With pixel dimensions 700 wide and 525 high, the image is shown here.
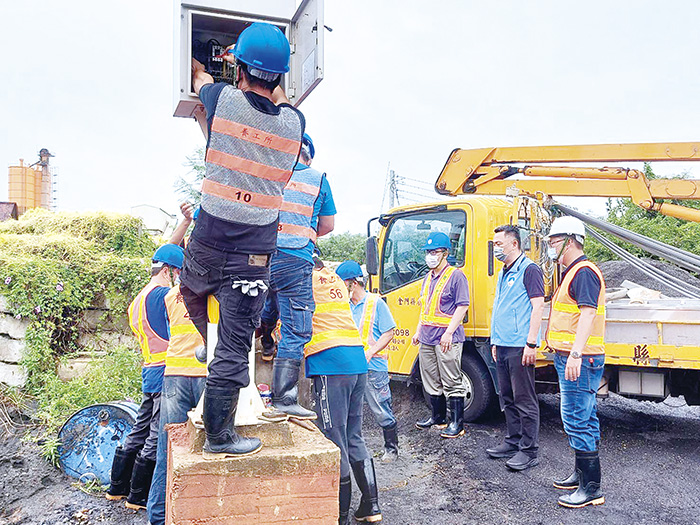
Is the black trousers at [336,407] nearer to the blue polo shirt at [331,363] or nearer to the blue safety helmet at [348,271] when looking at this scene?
Result: the blue polo shirt at [331,363]

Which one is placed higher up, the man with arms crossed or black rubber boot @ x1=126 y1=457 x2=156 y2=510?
the man with arms crossed

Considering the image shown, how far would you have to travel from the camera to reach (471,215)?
6617 mm

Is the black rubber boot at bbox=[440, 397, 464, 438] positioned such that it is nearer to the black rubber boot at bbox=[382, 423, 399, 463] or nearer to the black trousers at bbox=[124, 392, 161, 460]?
the black rubber boot at bbox=[382, 423, 399, 463]

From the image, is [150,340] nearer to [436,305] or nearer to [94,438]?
[94,438]

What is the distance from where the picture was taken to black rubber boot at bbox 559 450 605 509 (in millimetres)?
4500

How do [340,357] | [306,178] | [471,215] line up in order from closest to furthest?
1. [306,178]
2. [340,357]
3. [471,215]

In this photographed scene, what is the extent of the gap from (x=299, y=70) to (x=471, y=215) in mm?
3073

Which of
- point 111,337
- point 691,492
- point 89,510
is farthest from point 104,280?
point 691,492

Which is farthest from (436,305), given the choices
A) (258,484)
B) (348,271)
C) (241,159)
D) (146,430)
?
(241,159)

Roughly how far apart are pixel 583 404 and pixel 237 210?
325 cm

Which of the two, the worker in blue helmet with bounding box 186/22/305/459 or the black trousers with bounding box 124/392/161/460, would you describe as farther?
the black trousers with bounding box 124/392/161/460

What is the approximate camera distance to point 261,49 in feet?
8.09

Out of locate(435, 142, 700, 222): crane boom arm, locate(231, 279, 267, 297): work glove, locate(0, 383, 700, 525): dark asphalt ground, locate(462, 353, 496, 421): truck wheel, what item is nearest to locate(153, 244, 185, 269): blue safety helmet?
locate(0, 383, 700, 525): dark asphalt ground

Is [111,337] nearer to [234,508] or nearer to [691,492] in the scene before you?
[234,508]
